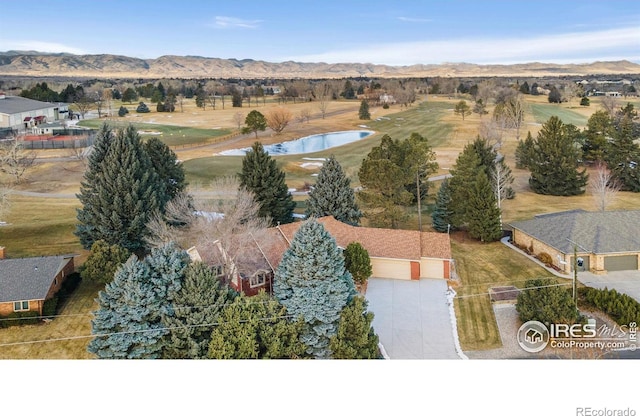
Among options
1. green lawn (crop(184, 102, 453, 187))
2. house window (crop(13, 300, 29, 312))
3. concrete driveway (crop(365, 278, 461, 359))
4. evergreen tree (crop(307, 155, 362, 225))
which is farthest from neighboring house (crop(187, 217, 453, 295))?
green lawn (crop(184, 102, 453, 187))

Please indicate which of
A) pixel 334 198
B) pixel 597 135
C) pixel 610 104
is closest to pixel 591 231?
pixel 597 135

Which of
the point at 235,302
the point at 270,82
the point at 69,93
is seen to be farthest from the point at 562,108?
the point at 69,93

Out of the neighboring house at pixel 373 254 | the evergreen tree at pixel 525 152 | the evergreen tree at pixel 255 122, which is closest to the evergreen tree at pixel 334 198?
the neighboring house at pixel 373 254

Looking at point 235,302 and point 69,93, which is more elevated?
point 69,93

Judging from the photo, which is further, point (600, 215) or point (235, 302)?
point (600, 215)
